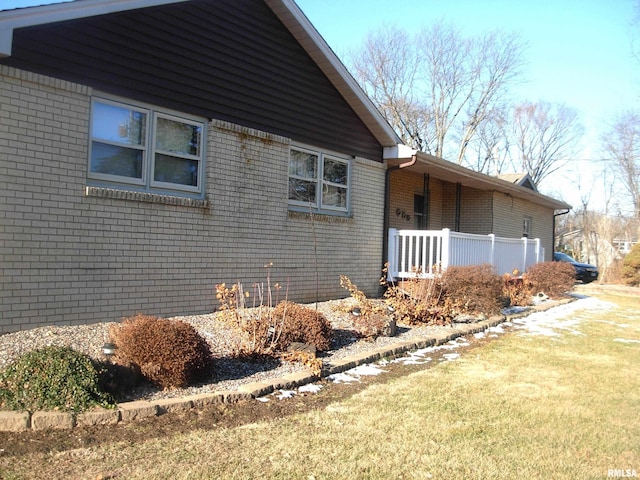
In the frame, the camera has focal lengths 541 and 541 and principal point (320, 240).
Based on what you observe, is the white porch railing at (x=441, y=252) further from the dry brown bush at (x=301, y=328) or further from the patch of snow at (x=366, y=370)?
the patch of snow at (x=366, y=370)

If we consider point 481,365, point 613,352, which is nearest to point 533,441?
point 481,365

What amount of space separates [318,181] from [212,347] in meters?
5.40

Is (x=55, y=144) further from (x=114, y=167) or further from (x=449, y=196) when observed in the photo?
(x=449, y=196)

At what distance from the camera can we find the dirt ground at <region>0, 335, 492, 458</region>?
397 centimetres

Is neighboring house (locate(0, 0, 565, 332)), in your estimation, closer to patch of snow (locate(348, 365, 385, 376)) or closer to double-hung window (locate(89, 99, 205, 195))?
double-hung window (locate(89, 99, 205, 195))

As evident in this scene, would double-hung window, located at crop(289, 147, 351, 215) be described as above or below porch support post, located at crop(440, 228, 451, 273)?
above

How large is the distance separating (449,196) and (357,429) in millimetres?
15098

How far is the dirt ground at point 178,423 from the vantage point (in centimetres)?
397

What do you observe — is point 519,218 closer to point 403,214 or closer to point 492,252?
point 403,214

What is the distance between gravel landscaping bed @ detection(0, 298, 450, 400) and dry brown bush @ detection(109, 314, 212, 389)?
14 centimetres

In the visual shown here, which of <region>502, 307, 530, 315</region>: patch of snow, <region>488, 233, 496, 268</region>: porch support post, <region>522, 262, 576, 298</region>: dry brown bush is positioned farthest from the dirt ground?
<region>522, 262, 576, 298</region>: dry brown bush

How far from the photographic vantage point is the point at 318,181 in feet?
37.1

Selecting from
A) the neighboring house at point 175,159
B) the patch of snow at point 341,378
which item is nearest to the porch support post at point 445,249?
the neighboring house at point 175,159

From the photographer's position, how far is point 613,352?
8523 mm
